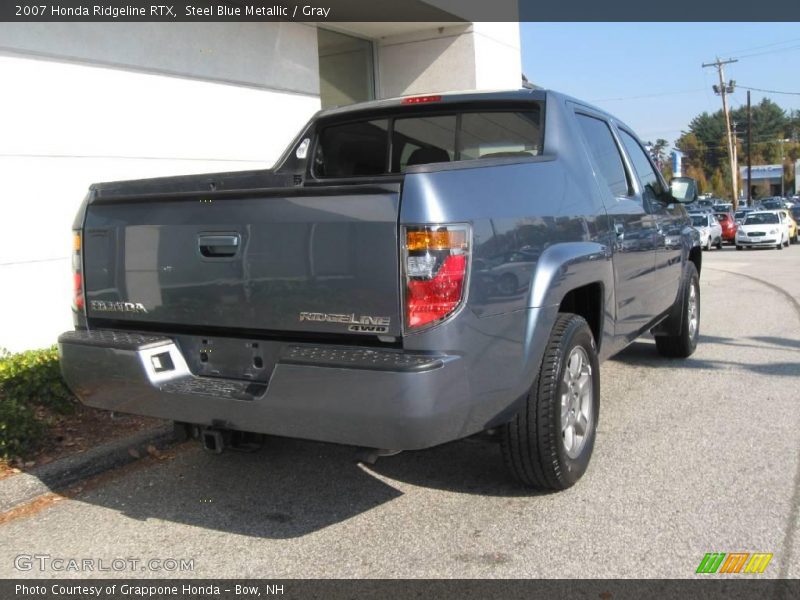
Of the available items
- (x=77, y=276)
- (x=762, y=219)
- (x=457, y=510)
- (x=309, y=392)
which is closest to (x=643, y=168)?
(x=457, y=510)

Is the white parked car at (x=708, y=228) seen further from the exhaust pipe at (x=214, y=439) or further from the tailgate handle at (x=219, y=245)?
the tailgate handle at (x=219, y=245)

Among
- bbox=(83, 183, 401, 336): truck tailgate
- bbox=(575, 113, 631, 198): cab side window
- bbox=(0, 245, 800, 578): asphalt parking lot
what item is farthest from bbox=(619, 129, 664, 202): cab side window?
bbox=(83, 183, 401, 336): truck tailgate

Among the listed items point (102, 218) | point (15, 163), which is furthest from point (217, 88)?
point (102, 218)

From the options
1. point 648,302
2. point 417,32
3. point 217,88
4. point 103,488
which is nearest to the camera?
point 103,488

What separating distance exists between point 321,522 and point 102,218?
1836 millimetres

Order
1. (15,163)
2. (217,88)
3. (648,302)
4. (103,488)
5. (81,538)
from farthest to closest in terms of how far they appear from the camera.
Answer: (217,88), (15,163), (648,302), (103,488), (81,538)

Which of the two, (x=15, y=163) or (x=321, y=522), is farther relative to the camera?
(x=15, y=163)

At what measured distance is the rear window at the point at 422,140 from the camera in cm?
445

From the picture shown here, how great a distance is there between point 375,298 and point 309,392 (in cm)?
46

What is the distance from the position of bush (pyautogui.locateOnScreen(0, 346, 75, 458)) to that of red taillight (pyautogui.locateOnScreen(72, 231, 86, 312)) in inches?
46.8

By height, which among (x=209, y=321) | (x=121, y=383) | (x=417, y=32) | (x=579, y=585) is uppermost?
(x=417, y=32)

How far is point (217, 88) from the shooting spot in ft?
26.7

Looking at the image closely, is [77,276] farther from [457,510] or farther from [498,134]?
[498,134]

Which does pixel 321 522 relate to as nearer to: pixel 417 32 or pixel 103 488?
pixel 103 488
